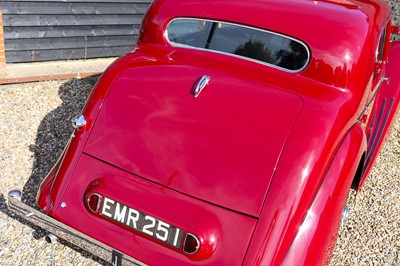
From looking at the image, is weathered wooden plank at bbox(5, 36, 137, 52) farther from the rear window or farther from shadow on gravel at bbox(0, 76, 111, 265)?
the rear window

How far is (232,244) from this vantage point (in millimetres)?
2305

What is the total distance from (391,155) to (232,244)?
3286 millimetres

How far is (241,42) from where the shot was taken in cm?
303

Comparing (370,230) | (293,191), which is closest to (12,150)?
(293,191)

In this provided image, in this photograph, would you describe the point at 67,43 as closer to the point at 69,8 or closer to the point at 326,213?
the point at 69,8

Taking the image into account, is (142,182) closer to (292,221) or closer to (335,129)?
(292,221)

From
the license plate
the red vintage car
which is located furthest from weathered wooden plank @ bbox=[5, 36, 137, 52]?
the license plate

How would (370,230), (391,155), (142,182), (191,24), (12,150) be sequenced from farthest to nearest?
(391,155) → (12,150) → (370,230) → (191,24) → (142,182)

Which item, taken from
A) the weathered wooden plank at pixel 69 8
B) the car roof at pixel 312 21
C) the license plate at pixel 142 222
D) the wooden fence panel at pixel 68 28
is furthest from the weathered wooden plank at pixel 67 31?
the license plate at pixel 142 222

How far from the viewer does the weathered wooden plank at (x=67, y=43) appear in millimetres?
5914

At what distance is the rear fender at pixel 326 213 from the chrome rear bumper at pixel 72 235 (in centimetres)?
84

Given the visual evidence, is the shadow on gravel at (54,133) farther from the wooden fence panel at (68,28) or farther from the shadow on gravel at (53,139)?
the wooden fence panel at (68,28)

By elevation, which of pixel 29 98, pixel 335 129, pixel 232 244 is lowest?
pixel 29 98

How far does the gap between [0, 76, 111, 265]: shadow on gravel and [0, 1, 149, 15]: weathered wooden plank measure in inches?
42.5
